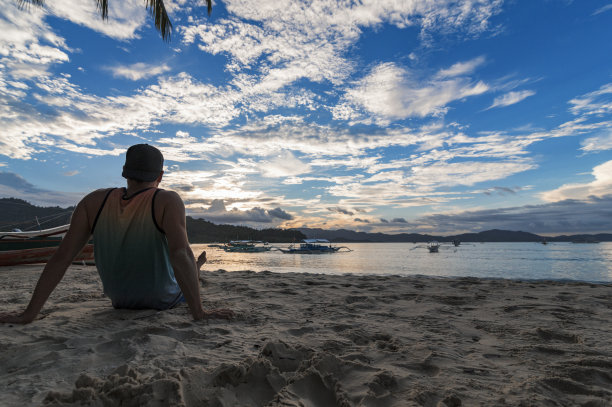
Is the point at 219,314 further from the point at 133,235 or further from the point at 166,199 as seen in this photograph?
the point at 166,199

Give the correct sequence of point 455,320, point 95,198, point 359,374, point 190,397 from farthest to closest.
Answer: point 455,320
point 95,198
point 359,374
point 190,397

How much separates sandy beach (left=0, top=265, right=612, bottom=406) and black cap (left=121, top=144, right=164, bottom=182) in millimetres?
1160

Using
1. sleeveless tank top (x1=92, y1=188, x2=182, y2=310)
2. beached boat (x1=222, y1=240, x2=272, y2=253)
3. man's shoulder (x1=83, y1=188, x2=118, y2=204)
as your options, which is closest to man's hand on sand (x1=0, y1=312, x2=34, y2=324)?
sleeveless tank top (x1=92, y1=188, x2=182, y2=310)

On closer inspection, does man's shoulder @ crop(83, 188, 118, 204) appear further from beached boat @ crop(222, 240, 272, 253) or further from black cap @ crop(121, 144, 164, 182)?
beached boat @ crop(222, 240, 272, 253)

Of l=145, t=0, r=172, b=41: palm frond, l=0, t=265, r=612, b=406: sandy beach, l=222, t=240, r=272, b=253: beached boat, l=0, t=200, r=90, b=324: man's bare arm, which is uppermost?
l=145, t=0, r=172, b=41: palm frond

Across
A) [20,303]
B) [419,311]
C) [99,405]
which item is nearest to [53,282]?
[99,405]

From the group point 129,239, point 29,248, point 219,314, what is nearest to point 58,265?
point 129,239

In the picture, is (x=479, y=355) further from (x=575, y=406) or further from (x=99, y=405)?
(x=99, y=405)

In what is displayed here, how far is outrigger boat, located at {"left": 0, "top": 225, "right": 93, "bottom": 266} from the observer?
8.58 metres

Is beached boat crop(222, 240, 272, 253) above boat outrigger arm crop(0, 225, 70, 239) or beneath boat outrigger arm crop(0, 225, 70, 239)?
beneath

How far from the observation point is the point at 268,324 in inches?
105

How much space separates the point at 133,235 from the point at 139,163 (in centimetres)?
57

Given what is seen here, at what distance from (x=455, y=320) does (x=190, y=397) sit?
2.74 meters

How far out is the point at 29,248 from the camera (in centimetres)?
1012
